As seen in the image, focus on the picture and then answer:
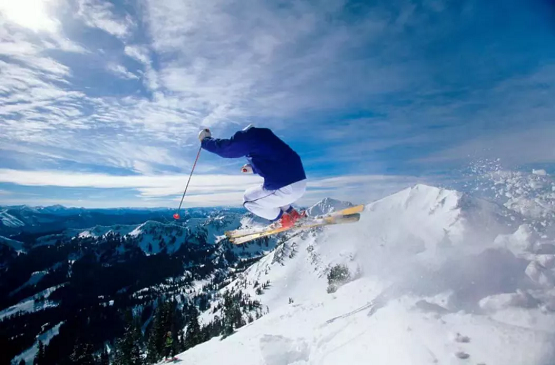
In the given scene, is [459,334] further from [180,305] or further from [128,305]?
[128,305]

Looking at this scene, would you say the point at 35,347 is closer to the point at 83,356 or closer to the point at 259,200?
the point at 83,356

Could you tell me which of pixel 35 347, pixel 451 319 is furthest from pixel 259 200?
pixel 35 347

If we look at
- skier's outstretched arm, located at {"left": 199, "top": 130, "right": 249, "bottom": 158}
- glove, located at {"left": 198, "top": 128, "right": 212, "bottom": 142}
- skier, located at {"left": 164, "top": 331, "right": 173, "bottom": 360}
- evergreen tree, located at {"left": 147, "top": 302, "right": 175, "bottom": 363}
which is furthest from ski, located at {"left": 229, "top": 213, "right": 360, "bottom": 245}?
skier, located at {"left": 164, "top": 331, "right": 173, "bottom": 360}

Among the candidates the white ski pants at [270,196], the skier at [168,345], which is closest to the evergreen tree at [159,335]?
the skier at [168,345]

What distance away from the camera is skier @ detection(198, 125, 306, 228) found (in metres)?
6.85

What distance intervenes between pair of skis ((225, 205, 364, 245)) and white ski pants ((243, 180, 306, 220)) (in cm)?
232

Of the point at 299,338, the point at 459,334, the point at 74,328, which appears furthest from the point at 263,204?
the point at 74,328

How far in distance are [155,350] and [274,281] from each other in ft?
513

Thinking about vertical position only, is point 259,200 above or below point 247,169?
below

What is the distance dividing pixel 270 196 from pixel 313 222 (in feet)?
10.6

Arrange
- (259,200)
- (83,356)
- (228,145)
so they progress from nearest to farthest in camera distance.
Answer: (228,145) < (259,200) < (83,356)

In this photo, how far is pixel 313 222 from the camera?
1087 cm

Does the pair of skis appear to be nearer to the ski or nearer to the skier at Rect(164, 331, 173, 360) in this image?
the ski

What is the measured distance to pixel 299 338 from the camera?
18.3 m
